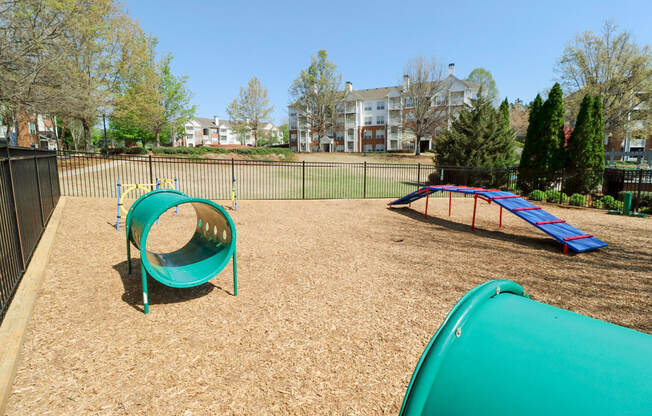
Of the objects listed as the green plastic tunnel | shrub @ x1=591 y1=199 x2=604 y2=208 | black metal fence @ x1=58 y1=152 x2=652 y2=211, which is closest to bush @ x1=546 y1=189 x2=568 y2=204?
black metal fence @ x1=58 y1=152 x2=652 y2=211

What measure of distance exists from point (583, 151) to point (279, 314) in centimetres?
1851

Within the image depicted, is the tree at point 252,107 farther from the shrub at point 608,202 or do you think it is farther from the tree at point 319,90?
the shrub at point 608,202

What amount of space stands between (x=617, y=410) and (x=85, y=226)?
10.1 meters

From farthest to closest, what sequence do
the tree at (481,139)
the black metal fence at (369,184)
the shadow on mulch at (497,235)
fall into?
the tree at (481,139) → the black metal fence at (369,184) → the shadow on mulch at (497,235)

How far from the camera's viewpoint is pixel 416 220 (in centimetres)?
1118

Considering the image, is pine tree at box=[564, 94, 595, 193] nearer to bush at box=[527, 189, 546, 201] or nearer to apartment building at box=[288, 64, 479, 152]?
bush at box=[527, 189, 546, 201]

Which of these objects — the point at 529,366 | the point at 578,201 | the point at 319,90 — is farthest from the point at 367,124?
the point at 529,366

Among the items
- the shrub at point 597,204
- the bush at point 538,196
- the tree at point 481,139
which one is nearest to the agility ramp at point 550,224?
the shrub at point 597,204

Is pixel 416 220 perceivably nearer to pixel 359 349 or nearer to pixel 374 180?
pixel 359 349

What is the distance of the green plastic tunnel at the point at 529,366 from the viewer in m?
1.15

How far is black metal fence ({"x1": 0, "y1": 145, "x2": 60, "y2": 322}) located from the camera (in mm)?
4395

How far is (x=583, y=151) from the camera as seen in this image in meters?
16.9

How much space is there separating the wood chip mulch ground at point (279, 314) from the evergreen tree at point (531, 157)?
32.6 feet

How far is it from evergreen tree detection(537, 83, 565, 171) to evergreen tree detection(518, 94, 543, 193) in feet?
1.23
